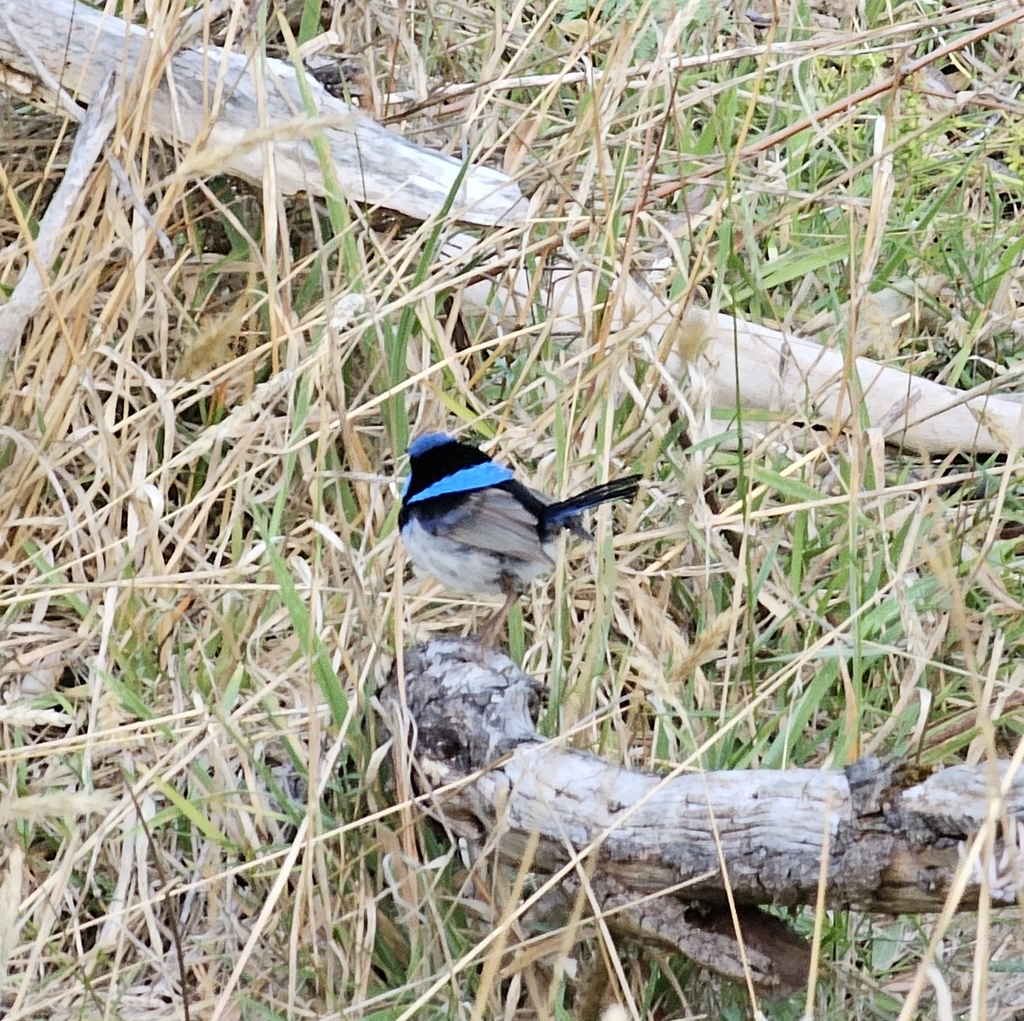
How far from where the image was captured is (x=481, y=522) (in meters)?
2.65

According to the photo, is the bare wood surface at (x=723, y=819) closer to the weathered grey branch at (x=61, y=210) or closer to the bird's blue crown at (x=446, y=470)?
the bird's blue crown at (x=446, y=470)

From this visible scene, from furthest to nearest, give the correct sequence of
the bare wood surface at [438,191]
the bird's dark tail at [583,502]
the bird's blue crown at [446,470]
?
the bare wood surface at [438,191], the bird's blue crown at [446,470], the bird's dark tail at [583,502]

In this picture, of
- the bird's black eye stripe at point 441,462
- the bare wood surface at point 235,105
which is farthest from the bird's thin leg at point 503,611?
the bare wood surface at point 235,105

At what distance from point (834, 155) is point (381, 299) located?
1.42 m

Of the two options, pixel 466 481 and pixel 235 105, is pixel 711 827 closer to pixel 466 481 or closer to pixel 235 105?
pixel 466 481

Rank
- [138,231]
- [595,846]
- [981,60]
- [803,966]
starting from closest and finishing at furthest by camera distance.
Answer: [595,846] < [803,966] < [138,231] < [981,60]

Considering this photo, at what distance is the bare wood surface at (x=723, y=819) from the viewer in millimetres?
1711

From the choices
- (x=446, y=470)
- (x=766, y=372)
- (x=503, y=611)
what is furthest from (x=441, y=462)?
(x=766, y=372)

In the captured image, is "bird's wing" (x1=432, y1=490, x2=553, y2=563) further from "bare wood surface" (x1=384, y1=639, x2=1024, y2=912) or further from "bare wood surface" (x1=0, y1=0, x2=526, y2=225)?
"bare wood surface" (x1=0, y1=0, x2=526, y2=225)

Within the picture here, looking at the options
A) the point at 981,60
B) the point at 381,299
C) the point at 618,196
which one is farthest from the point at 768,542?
the point at 981,60

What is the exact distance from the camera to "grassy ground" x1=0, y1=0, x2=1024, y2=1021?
226cm

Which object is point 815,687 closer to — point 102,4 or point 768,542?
point 768,542

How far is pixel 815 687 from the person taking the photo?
2516mm

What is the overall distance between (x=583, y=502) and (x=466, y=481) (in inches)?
10.6
